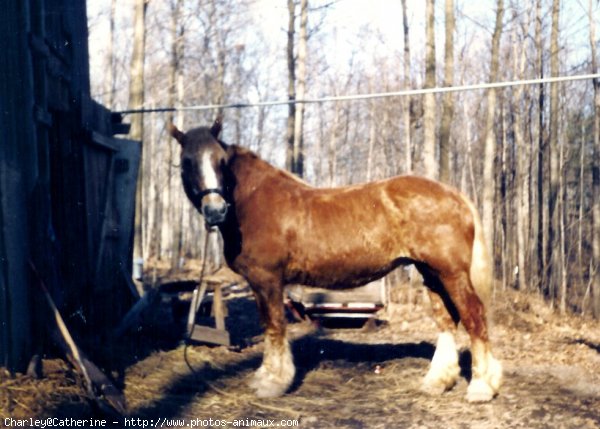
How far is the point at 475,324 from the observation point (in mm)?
6160

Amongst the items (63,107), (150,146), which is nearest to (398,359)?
(63,107)

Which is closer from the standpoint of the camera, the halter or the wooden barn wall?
the wooden barn wall

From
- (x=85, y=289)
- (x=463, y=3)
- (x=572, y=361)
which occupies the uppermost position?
(x=463, y=3)

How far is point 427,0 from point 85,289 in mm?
10439

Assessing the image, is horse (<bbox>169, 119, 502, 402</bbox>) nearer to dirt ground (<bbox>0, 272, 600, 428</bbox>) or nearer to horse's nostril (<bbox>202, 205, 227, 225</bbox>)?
horse's nostril (<bbox>202, 205, 227, 225</bbox>)

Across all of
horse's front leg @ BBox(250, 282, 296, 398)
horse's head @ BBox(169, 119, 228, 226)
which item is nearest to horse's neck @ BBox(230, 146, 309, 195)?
horse's head @ BBox(169, 119, 228, 226)

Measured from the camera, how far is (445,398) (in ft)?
20.1

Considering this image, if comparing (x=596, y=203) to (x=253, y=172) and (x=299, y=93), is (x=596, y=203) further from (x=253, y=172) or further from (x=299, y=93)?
(x=253, y=172)

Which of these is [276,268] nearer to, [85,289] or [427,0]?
[85,289]

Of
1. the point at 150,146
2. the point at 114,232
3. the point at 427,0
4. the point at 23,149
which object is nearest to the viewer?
the point at 23,149

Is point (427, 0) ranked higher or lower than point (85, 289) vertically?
higher

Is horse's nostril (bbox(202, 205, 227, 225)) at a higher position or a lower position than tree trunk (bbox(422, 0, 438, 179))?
lower

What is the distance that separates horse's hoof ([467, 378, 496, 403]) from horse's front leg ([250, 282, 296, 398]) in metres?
1.71

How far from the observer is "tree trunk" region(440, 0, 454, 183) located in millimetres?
13617
